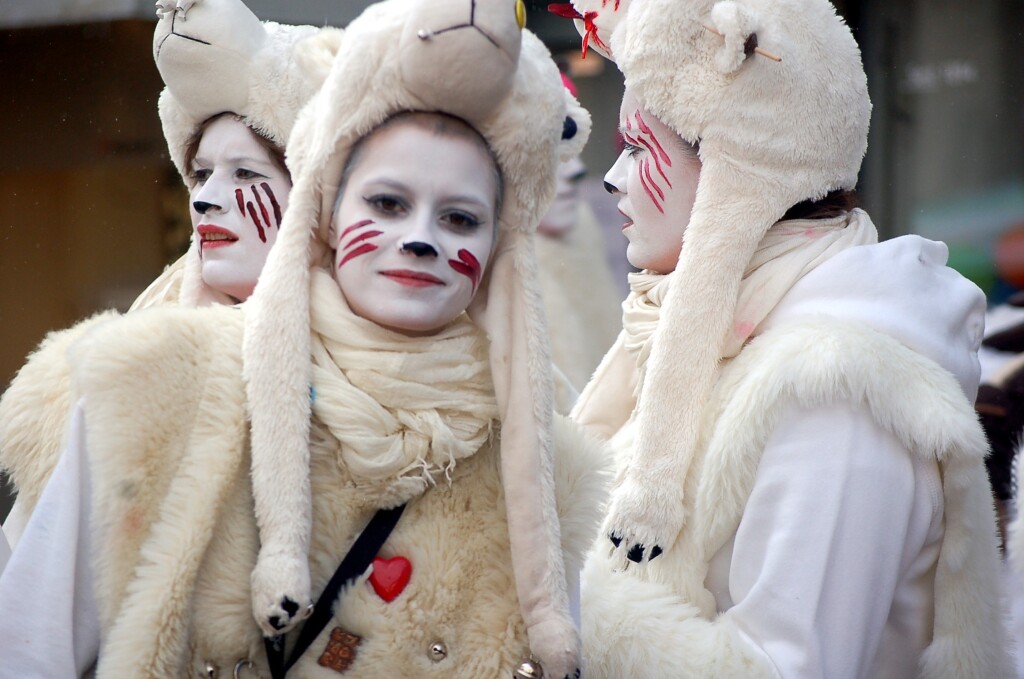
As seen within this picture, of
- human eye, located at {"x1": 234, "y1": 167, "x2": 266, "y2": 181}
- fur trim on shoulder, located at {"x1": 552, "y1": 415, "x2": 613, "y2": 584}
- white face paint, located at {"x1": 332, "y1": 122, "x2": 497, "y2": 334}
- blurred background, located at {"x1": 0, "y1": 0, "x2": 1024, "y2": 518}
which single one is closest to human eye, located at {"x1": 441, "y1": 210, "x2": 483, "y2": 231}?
white face paint, located at {"x1": 332, "y1": 122, "x2": 497, "y2": 334}

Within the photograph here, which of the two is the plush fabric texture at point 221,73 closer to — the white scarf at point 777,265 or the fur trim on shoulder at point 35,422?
the fur trim on shoulder at point 35,422

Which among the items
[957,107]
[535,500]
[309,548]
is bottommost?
[309,548]

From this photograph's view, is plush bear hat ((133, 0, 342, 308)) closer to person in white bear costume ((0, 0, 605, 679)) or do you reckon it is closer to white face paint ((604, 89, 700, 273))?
person in white bear costume ((0, 0, 605, 679))

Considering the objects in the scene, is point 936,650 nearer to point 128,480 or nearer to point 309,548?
point 309,548

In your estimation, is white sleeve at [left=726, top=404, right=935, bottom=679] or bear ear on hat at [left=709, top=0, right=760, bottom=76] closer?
white sleeve at [left=726, top=404, right=935, bottom=679]

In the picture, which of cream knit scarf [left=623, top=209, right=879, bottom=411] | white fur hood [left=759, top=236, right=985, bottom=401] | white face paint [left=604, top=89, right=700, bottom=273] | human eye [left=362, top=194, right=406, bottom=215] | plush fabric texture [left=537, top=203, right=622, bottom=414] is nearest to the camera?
human eye [left=362, top=194, right=406, bottom=215]

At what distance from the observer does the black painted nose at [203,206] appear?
8.52 ft

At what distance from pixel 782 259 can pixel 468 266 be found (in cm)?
87

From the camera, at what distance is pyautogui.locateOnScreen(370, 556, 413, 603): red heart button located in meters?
1.86

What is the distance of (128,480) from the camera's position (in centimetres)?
175

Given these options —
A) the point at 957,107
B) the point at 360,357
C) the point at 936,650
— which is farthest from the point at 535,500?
the point at 957,107

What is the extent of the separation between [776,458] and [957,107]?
3434 mm

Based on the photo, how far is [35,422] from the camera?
1904 mm

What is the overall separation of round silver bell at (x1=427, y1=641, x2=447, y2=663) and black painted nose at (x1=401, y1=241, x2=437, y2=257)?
654mm
